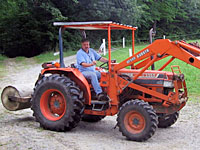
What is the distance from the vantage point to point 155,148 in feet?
17.1

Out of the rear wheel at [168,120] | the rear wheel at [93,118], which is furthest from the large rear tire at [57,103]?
the rear wheel at [168,120]

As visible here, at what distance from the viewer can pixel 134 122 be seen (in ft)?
18.8

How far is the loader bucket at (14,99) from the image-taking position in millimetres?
6971

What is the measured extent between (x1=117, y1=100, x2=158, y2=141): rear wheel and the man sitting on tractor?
2.13ft

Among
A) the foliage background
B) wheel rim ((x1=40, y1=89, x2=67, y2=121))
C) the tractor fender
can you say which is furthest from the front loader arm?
the foliage background

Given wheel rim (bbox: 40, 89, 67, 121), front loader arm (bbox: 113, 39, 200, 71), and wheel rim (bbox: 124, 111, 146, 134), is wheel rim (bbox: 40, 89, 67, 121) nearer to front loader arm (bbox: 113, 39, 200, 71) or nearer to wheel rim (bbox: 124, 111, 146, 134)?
wheel rim (bbox: 124, 111, 146, 134)

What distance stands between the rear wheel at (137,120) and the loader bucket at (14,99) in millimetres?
2406

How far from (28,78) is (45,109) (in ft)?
26.0

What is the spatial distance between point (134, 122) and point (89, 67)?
4.91 ft

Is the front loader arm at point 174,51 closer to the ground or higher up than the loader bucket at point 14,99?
higher up

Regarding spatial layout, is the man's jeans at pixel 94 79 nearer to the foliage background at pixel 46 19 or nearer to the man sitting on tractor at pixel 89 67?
the man sitting on tractor at pixel 89 67

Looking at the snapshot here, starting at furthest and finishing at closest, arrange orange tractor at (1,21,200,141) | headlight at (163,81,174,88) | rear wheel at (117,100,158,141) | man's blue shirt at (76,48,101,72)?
man's blue shirt at (76,48,101,72) < headlight at (163,81,174,88) < orange tractor at (1,21,200,141) < rear wheel at (117,100,158,141)

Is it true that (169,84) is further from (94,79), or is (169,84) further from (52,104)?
(52,104)

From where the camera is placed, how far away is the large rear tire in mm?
6086
